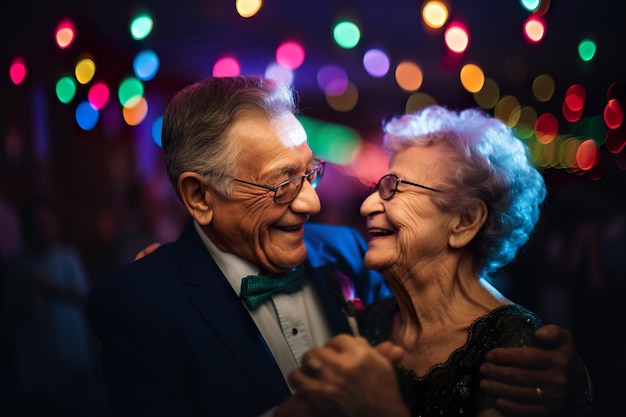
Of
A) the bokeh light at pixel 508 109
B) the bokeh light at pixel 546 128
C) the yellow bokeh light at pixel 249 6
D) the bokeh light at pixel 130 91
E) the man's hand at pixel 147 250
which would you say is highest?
the yellow bokeh light at pixel 249 6

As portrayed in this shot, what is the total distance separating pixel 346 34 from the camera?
2072 millimetres

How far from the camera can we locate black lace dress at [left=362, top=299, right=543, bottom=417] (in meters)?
1.54

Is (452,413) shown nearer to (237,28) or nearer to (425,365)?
(425,365)

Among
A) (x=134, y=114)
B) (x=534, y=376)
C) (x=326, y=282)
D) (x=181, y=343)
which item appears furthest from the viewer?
(x=134, y=114)

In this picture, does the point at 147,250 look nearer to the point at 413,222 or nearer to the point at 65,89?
the point at 65,89

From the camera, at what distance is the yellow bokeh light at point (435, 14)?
201 centimetres

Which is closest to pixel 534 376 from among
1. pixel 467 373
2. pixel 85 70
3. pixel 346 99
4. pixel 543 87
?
pixel 467 373

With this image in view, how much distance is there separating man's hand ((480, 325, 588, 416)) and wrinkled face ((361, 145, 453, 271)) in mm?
351

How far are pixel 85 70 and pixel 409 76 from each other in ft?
3.64

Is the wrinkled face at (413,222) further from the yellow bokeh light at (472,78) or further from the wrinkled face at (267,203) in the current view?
the yellow bokeh light at (472,78)

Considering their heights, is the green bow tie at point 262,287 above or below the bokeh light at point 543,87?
below

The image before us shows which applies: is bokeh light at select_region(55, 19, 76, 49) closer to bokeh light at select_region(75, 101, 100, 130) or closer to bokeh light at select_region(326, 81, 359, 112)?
bokeh light at select_region(75, 101, 100, 130)

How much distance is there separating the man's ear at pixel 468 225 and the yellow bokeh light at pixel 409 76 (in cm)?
58

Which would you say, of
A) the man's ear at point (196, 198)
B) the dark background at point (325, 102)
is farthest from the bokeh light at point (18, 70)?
the man's ear at point (196, 198)
